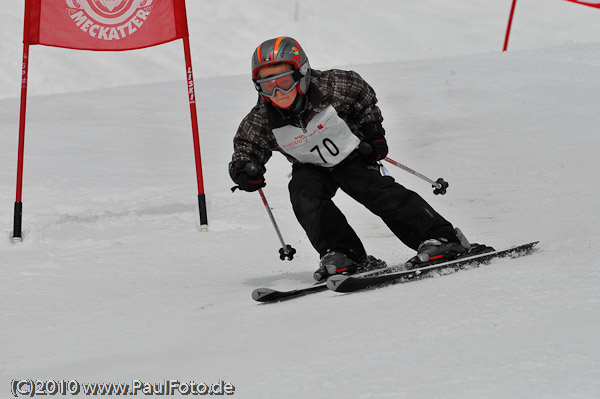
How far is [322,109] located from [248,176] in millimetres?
547

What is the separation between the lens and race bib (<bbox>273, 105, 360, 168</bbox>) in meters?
4.47

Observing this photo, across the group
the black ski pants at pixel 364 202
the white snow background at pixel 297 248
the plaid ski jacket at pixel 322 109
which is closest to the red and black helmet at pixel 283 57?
the plaid ski jacket at pixel 322 109

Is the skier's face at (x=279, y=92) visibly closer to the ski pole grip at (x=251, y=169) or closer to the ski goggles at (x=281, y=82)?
the ski goggles at (x=281, y=82)

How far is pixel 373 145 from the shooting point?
14.8 ft

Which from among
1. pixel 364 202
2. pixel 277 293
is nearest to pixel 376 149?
pixel 364 202

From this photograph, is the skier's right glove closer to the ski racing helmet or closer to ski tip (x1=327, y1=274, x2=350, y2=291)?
the ski racing helmet

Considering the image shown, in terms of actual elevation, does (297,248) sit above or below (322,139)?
below

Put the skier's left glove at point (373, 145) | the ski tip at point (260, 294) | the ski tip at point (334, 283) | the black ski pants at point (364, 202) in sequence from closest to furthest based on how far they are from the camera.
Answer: the ski tip at point (334, 283) < the ski tip at point (260, 294) < the black ski pants at point (364, 202) < the skier's left glove at point (373, 145)

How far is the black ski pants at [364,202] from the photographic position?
169 inches

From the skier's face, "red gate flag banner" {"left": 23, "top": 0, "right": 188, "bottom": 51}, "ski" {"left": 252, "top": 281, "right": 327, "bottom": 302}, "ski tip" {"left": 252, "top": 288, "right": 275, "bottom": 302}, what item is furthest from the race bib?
"red gate flag banner" {"left": 23, "top": 0, "right": 188, "bottom": 51}

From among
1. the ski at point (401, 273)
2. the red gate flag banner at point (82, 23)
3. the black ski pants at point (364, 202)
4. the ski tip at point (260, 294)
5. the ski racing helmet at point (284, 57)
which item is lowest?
the ski tip at point (260, 294)

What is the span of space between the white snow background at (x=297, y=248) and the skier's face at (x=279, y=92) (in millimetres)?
1043

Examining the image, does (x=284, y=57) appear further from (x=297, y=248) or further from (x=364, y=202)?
(x=297, y=248)

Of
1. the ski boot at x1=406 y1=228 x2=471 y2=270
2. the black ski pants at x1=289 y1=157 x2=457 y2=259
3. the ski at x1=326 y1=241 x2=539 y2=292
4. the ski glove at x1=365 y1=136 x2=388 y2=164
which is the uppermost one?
the ski glove at x1=365 y1=136 x2=388 y2=164
